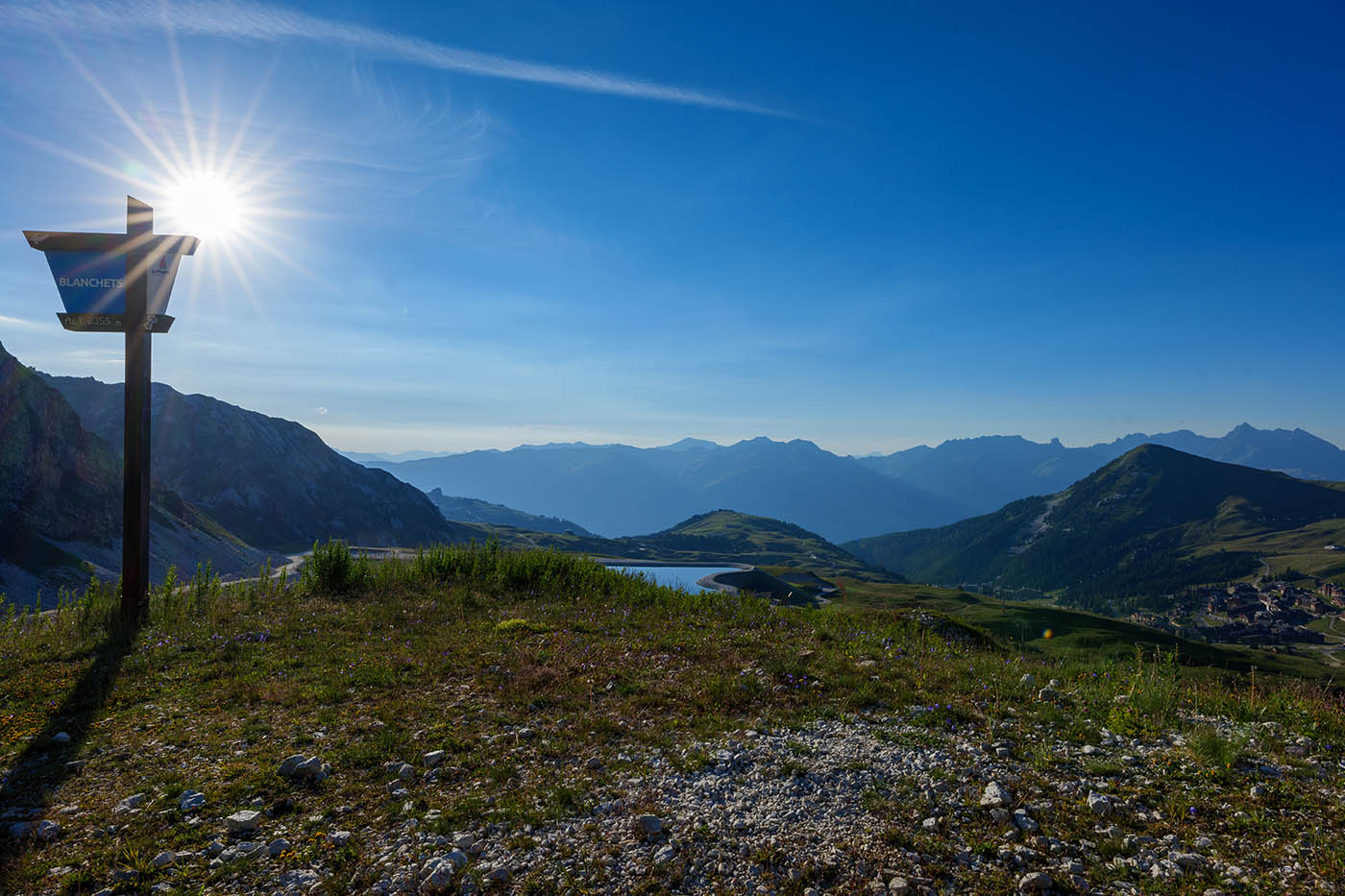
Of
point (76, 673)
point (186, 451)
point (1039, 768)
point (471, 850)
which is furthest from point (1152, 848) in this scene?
point (186, 451)

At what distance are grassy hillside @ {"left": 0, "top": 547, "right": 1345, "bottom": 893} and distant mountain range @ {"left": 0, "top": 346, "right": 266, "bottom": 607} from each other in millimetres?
95236

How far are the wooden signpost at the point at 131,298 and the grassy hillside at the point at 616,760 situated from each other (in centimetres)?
238

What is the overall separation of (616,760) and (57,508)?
14117 centimetres

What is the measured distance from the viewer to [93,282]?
14344mm

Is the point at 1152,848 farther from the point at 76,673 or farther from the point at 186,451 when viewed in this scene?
the point at 186,451

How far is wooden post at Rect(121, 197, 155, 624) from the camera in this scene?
14.4 metres

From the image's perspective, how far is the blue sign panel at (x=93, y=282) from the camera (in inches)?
559

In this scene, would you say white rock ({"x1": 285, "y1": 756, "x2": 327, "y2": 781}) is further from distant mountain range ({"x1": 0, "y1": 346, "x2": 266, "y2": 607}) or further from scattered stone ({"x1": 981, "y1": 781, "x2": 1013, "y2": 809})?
distant mountain range ({"x1": 0, "y1": 346, "x2": 266, "y2": 607})

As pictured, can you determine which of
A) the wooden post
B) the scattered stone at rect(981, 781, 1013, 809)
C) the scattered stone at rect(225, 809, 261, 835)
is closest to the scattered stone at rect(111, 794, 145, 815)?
the scattered stone at rect(225, 809, 261, 835)

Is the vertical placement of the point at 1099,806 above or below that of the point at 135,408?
below

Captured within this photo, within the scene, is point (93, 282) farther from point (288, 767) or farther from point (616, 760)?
point (616, 760)

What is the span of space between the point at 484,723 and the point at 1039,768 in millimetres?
7841

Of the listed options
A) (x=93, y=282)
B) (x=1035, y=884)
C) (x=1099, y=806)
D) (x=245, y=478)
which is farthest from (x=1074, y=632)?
(x=245, y=478)

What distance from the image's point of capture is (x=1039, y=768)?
7.70m
